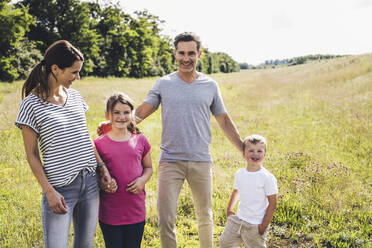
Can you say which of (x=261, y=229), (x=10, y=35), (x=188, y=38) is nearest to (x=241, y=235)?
(x=261, y=229)

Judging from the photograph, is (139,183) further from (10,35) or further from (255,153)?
(10,35)

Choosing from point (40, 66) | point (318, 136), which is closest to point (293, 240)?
point (40, 66)

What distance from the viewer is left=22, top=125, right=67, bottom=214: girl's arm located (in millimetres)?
2150

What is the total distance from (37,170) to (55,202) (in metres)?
0.28

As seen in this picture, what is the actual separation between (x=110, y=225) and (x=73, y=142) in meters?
0.86

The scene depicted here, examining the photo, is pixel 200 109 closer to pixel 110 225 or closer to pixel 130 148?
pixel 130 148

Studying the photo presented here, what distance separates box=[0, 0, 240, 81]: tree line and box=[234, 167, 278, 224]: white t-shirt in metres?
25.8

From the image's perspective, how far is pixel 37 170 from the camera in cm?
215

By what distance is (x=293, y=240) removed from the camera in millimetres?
3941

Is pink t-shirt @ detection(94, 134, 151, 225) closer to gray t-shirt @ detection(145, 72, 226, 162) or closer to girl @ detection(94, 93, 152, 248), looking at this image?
girl @ detection(94, 93, 152, 248)

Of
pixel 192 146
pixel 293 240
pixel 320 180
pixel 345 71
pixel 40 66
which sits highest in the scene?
pixel 345 71

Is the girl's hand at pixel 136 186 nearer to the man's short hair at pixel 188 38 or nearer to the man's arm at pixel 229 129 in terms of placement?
the man's arm at pixel 229 129

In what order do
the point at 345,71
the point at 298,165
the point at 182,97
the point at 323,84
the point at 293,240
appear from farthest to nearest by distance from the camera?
the point at 345,71
the point at 323,84
the point at 298,165
the point at 293,240
the point at 182,97

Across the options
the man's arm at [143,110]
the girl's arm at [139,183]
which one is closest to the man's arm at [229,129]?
the man's arm at [143,110]
